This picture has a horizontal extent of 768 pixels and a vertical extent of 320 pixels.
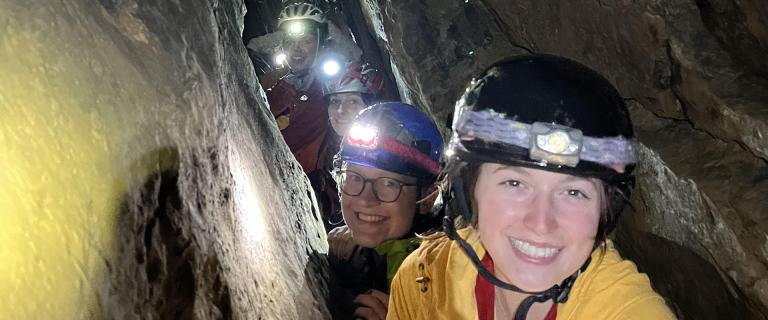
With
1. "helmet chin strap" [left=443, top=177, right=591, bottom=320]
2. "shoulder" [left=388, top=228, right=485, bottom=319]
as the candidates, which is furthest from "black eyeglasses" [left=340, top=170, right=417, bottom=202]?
"helmet chin strap" [left=443, top=177, right=591, bottom=320]

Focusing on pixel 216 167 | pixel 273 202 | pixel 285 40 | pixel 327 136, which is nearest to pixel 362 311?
A: pixel 273 202

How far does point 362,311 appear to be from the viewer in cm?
374

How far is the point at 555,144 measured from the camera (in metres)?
2.11

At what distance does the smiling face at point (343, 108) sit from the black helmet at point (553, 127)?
4.33m

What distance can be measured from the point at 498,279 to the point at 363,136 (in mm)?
2011

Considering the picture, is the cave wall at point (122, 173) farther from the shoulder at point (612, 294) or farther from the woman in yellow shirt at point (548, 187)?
the shoulder at point (612, 294)

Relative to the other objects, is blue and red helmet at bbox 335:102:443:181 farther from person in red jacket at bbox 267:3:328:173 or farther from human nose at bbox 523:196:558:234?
person in red jacket at bbox 267:3:328:173

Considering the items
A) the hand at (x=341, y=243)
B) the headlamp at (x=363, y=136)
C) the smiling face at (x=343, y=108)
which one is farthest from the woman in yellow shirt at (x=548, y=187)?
the smiling face at (x=343, y=108)

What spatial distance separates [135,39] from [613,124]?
2052 mm

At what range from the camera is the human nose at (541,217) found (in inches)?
81.7

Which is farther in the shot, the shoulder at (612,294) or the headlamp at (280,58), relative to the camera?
the headlamp at (280,58)

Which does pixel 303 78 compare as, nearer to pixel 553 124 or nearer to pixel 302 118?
pixel 302 118

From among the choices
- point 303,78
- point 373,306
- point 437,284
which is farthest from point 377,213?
point 303,78

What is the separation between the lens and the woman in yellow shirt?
2102 millimetres
